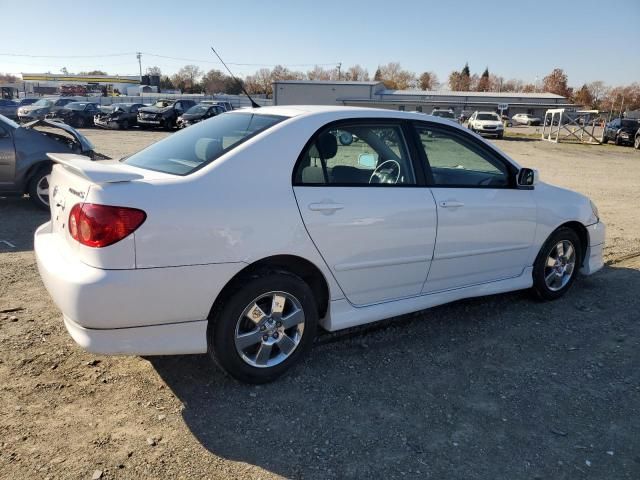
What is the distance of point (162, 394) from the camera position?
312cm

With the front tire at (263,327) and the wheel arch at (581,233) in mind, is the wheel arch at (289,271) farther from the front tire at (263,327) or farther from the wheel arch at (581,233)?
the wheel arch at (581,233)

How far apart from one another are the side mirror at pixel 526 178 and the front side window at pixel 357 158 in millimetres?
1105

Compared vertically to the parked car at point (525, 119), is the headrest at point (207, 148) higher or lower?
lower

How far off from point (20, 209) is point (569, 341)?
757 cm

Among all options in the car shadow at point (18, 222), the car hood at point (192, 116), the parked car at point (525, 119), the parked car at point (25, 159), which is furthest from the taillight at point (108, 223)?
the parked car at point (525, 119)

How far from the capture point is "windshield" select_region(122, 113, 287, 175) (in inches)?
124

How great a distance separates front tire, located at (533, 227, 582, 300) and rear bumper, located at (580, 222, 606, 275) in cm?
9

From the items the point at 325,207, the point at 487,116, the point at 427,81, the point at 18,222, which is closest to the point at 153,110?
the point at 487,116

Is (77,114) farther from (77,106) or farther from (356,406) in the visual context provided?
(356,406)

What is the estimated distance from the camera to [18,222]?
704cm

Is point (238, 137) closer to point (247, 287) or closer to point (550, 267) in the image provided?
point (247, 287)

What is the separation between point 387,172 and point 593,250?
2.59m

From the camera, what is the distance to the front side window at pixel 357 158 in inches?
129

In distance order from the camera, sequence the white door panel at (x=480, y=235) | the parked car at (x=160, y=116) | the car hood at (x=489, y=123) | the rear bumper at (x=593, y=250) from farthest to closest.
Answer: the car hood at (x=489, y=123)
the parked car at (x=160, y=116)
the rear bumper at (x=593, y=250)
the white door panel at (x=480, y=235)
